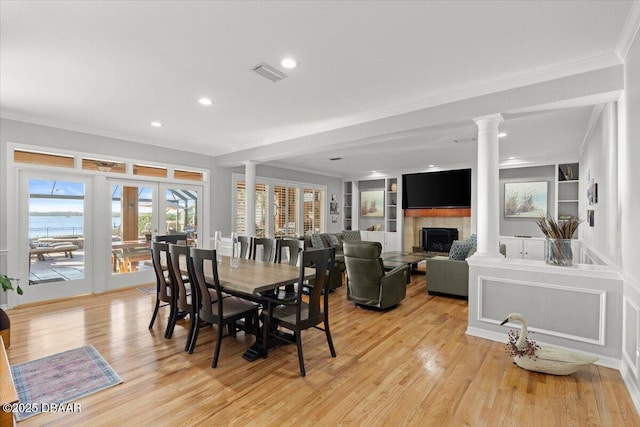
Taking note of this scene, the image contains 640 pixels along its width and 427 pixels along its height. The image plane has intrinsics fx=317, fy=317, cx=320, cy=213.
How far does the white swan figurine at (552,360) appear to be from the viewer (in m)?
2.64

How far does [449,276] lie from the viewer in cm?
519

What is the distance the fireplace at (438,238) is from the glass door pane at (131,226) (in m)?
7.09

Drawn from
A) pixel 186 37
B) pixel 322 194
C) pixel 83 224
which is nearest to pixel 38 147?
pixel 83 224

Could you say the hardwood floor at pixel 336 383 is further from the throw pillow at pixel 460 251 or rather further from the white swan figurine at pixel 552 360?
the throw pillow at pixel 460 251

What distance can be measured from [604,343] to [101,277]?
22.0ft

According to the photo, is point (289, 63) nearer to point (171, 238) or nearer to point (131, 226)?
point (171, 238)

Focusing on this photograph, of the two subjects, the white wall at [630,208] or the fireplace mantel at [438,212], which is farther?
the fireplace mantel at [438,212]

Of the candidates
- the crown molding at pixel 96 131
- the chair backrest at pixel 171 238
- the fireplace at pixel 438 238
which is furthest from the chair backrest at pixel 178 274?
the fireplace at pixel 438 238

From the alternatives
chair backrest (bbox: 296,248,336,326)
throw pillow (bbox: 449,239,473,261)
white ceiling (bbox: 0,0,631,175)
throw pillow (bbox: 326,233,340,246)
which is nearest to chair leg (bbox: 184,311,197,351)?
chair backrest (bbox: 296,248,336,326)

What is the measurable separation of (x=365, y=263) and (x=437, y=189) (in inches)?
207

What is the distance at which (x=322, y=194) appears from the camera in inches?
381

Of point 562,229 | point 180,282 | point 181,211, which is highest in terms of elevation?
point 181,211

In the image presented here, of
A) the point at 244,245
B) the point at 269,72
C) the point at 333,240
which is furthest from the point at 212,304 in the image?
the point at 333,240

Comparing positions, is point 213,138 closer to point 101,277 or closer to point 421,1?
point 101,277
